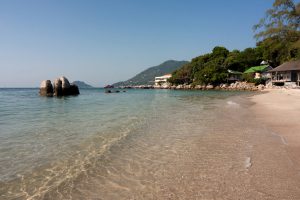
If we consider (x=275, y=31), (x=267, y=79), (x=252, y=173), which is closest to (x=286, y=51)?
(x=275, y=31)

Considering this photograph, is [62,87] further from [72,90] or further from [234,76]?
[234,76]

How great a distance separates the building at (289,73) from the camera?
50244 mm

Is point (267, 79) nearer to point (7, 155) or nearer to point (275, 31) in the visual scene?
point (275, 31)

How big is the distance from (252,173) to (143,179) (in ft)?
7.36

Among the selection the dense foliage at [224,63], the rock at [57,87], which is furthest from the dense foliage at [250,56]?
the rock at [57,87]

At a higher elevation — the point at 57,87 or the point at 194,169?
the point at 57,87

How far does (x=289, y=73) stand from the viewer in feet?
176

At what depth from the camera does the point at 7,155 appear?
21.7 feet

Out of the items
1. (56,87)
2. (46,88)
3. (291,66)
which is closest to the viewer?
(56,87)

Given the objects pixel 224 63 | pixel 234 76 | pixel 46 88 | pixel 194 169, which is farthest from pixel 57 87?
pixel 224 63

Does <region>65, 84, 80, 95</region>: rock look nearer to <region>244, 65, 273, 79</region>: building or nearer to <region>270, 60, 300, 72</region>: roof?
<region>270, 60, 300, 72</region>: roof

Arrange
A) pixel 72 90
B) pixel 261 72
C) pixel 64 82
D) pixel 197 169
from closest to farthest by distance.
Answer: pixel 197 169, pixel 64 82, pixel 72 90, pixel 261 72

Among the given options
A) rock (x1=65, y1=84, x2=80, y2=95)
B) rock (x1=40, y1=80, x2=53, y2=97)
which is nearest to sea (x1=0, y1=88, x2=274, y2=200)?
rock (x1=40, y1=80, x2=53, y2=97)

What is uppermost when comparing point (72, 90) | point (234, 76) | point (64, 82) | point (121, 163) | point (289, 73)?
point (234, 76)
